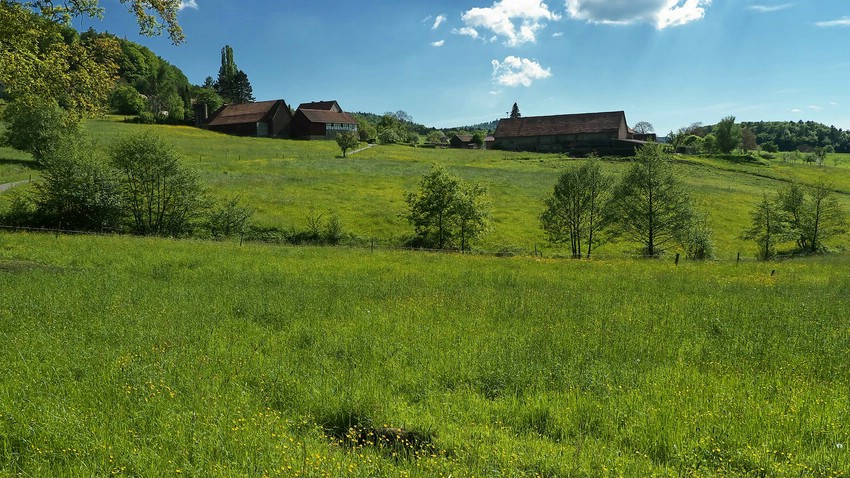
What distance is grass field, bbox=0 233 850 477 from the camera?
193 inches

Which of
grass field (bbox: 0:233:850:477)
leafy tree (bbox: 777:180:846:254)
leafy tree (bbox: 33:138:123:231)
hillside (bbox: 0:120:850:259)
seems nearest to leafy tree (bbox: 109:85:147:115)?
hillside (bbox: 0:120:850:259)

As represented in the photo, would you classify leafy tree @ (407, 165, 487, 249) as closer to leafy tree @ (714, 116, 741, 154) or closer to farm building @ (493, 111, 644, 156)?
farm building @ (493, 111, 644, 156)

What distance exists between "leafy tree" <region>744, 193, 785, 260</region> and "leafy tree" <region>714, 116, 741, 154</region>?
281 ft

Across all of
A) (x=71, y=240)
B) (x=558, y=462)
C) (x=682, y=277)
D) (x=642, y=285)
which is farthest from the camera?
(x=71, y=240)

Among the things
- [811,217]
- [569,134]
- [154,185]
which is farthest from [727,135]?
[154,185]

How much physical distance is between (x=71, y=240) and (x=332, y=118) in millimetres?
95852

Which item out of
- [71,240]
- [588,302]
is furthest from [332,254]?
[588,302]

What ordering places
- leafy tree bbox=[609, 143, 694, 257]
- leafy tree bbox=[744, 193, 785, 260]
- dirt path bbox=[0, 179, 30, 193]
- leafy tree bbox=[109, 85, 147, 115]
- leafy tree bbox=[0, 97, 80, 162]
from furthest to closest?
leafy tree bbox=[109, 85, 147, 115] < leafy tree bbox=[0, 97, 80, 162] < leafy tree bbox=[744, 193, 785, 260] < dirt path bbox=[0, 179, 30, 193] < leafy tree bbox=[609, 143, 694, 257]

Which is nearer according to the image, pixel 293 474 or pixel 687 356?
pixel 293 474

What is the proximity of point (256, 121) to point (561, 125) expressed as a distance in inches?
2928

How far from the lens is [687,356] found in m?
8.41

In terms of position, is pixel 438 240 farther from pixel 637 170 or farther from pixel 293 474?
pixel 293 474

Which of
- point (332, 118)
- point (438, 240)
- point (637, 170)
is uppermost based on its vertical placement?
A: point (332, 118)

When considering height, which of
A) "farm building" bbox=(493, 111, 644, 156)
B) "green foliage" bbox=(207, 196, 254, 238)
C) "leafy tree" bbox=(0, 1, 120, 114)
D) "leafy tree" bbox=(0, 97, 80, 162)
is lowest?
"green foliage" bbox=(207, 196, 254, 238)
